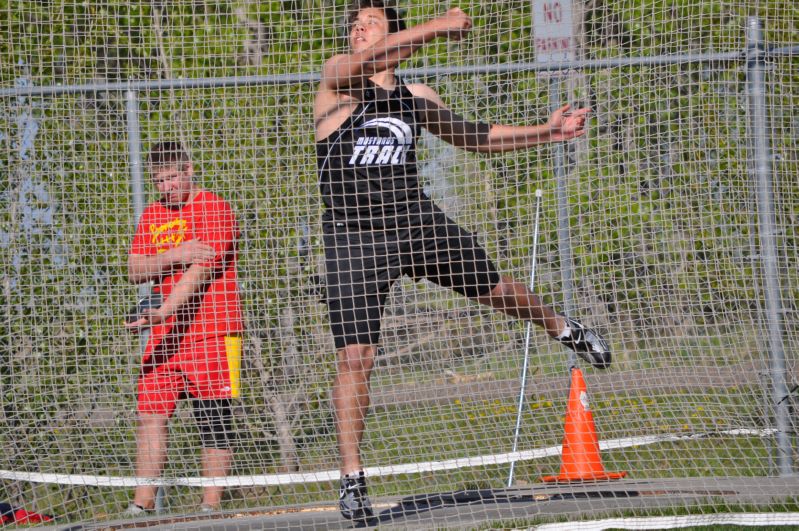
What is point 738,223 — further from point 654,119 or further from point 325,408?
point 325,408

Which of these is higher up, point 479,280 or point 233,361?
point 479,280

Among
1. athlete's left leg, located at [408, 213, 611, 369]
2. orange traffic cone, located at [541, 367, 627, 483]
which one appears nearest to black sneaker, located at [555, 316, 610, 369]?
athlete's left leg, located at [408, 213, 611, 369]

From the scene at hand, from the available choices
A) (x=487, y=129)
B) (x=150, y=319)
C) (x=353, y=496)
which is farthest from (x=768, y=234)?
(x=150, y=319)

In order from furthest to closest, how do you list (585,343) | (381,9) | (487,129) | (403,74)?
1. (403,74)
2. (585,343)
3. (487,129)
4. (381,9)

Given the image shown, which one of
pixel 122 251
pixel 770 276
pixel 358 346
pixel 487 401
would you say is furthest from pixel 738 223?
pixel 122 251

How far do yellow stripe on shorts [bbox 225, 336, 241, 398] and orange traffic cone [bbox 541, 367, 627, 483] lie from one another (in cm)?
166

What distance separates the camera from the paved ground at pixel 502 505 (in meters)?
4.88

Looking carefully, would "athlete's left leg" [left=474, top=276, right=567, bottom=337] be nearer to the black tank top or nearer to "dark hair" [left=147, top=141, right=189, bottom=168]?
the black tank top

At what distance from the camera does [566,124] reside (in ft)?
17.3

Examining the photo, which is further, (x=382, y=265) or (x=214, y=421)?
(x=214, y=421)

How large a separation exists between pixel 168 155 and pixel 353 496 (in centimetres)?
199

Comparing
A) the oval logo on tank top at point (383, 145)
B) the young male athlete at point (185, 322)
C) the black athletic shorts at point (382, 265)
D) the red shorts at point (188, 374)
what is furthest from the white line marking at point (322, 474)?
the oval logo on tank top at point (383, 145)

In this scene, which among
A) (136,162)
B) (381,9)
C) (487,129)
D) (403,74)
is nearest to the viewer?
(381,9)

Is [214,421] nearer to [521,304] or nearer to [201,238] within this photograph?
[201,238]
